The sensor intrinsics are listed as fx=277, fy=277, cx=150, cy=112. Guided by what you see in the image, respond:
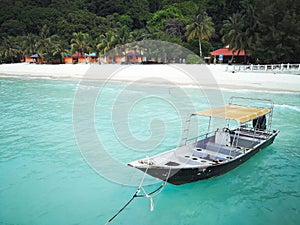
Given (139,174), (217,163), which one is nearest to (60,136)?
(139,174)

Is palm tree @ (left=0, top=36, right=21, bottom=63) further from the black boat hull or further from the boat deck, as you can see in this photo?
the black boat hull

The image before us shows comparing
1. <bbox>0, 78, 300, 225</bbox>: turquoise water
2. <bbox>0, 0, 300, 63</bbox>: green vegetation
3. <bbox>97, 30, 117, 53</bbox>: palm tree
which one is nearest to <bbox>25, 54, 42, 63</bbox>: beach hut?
<bbox>0, 0, 300, 63</bbox>: green vegetation

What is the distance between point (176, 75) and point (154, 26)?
101 ft

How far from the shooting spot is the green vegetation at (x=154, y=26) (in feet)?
121

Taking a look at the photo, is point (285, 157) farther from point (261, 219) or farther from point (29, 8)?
point (29, 8)

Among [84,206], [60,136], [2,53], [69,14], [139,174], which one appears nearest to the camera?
[84,206]

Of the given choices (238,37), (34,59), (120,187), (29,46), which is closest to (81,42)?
(29,46)

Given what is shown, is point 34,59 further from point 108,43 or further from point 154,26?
point 154,26

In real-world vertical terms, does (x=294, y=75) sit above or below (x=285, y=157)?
above

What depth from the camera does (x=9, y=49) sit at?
6731 cm

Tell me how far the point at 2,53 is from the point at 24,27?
1523 cm

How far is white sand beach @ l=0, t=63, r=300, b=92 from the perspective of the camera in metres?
30.2

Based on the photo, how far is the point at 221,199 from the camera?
A: 360 inches

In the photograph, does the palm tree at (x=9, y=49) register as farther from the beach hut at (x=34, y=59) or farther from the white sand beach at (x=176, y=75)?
the white sand beach at (x=176, y=75)
